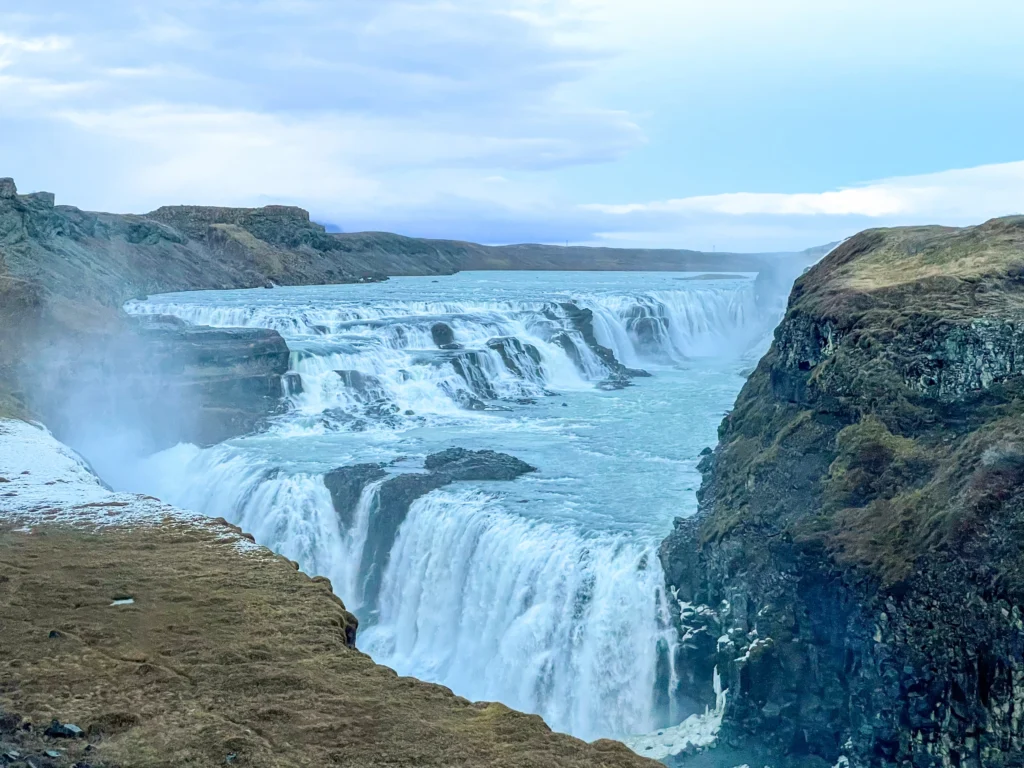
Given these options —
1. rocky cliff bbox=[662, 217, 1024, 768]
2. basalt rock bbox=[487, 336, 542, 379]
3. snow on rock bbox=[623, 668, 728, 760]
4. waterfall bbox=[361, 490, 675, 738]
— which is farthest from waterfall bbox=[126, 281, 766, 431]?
snow on rock bbox=[623, 668, 728, 760]

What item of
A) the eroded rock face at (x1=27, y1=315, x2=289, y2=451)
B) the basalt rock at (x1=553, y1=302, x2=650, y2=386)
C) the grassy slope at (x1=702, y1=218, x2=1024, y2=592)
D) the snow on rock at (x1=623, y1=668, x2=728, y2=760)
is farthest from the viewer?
the basalt rock at (x1=553, y1=302, x2=650, y2=386)

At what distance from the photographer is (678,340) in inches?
1670

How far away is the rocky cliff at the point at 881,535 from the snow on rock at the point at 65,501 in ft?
19.2

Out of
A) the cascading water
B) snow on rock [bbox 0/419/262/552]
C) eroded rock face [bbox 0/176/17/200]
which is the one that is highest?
eroded rock face [bbox 0/176/17/200]

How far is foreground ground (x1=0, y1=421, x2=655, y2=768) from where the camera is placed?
5.98m

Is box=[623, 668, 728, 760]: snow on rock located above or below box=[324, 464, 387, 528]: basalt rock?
below

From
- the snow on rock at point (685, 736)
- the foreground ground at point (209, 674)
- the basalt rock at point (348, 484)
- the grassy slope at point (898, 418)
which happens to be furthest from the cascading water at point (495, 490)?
the foreground ground at point (209, 674)

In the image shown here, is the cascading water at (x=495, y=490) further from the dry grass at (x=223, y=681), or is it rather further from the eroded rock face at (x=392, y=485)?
the dry grass at (x=223, y=681)

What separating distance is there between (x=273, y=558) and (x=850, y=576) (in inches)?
232

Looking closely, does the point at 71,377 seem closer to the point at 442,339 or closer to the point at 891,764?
the point at 442,339

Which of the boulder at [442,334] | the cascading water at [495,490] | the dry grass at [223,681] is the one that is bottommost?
the cascading water at [495,490]

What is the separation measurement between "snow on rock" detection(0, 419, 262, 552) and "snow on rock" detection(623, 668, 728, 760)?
17.9ft

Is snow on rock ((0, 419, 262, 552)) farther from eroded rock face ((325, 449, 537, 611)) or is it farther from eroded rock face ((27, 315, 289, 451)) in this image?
eroded rock face ((27, 315, 289, 451))

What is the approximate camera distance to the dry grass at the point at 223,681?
236 inches
